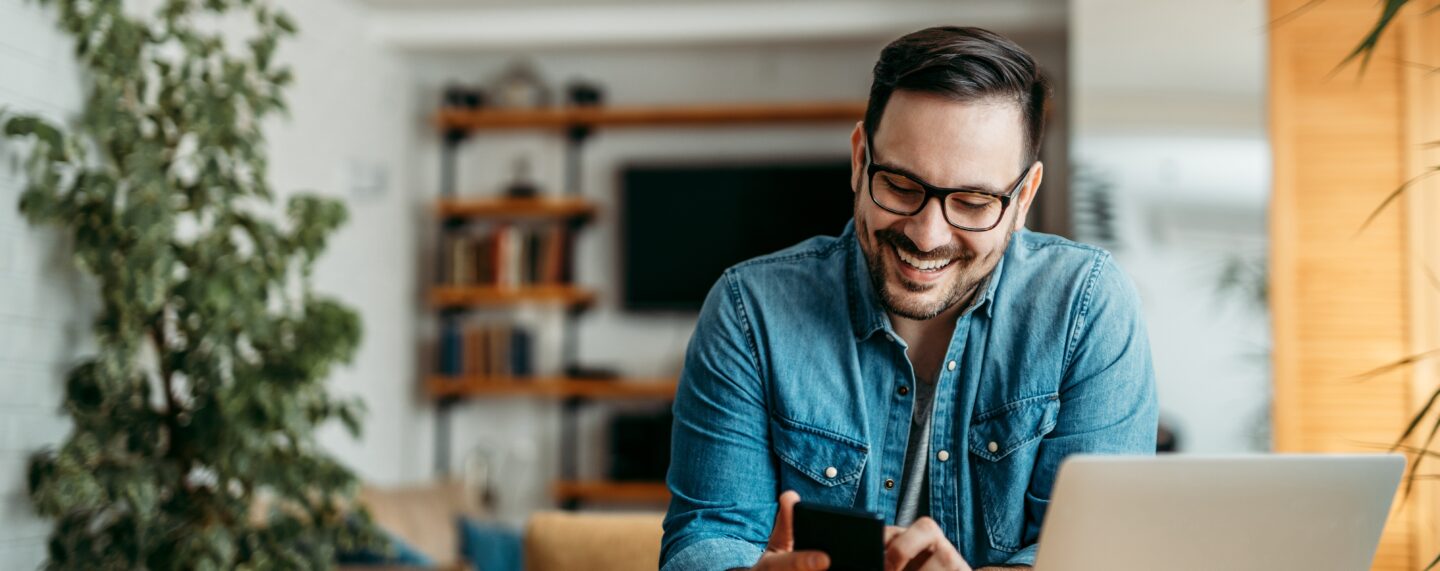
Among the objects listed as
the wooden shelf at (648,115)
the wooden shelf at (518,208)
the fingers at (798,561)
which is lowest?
the fingers at (798,561)

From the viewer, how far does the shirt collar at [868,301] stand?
1.47 m

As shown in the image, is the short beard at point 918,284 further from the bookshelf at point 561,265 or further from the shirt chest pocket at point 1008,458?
the bookshelf at point 561,265

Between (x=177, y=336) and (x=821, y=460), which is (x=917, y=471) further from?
(x=177, y=336)

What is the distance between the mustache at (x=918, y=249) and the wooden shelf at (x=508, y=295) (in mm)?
3977

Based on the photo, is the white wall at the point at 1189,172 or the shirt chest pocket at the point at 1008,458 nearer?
the shirt chest pocket at the point at 1008,458

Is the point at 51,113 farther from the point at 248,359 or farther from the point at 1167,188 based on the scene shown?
the point at 1167,188

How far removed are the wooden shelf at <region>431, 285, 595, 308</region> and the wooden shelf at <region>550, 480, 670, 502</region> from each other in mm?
736

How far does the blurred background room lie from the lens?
418 centimetres

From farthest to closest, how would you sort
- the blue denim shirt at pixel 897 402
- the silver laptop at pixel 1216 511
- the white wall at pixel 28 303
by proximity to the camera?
the white wall at pixel 28 303 → the blue denim shirt at pixel 897 402 → the silver laptop at pixel 1216 511

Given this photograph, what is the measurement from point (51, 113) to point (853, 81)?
10.6 feet

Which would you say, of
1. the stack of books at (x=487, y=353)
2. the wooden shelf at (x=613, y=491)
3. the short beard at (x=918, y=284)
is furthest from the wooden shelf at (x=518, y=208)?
the short beard at (x=918, y=284)

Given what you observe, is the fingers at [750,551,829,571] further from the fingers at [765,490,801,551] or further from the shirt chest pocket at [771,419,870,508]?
the shirt chest pocket at [771,419,870,508]

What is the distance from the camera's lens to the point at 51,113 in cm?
293

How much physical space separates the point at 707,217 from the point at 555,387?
0.91 m
